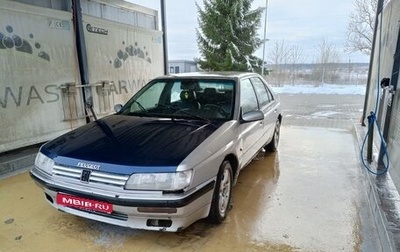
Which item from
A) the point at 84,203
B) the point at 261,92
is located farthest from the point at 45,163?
the point at 261,92

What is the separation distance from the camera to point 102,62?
563 cm

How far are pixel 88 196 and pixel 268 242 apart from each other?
1.53m

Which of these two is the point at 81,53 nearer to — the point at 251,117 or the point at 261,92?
the point at 261,92

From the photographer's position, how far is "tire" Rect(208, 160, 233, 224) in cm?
261

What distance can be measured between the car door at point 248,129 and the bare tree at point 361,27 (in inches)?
632

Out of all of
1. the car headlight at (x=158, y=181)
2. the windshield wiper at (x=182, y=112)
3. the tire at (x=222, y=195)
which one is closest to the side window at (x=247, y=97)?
the windshield wiper at (x=182, y=112)

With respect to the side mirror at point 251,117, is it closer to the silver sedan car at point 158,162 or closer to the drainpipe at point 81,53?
the silver sedan car at point 158,162

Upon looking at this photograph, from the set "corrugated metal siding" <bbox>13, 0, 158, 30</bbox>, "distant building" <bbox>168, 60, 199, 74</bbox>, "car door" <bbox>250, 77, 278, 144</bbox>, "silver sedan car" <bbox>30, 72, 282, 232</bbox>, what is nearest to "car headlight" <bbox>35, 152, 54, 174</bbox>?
"silver sedan car" <bbox>30, 72, 282, 232</bbox>

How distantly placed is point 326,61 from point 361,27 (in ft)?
27.9

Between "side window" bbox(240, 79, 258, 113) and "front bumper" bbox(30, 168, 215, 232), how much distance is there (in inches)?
49.9

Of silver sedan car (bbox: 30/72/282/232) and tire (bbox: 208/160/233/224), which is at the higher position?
silver sedan car (bbox: 30/72/282/232)

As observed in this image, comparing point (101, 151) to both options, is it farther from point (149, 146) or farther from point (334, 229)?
point (334, 229)

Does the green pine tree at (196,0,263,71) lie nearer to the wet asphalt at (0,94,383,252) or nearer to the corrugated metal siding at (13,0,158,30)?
the corrugated metal siding at (13,0,158,30)

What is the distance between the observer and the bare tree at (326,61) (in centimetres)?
2545
